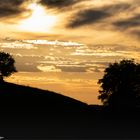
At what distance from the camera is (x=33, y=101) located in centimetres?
10331

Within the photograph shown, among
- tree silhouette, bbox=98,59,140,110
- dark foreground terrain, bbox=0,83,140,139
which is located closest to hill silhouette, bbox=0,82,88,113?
dark foreground terrain, bbox=0,83,140,139

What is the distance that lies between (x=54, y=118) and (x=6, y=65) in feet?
157

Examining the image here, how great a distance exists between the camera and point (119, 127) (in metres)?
91.5

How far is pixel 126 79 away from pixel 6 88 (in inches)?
1554

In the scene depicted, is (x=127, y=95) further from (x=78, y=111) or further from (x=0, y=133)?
(x=0, y=133)

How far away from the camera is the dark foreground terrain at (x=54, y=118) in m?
81.0

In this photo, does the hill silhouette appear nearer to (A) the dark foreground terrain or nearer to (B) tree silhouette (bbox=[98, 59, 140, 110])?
(A) the dark foreground terrain

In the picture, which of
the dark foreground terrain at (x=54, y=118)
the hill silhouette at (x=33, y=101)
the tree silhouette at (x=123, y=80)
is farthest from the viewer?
the tree silhouette at (x=123, y=80)

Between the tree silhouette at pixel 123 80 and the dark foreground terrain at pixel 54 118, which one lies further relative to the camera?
the tree silhouette at pixel 123 80

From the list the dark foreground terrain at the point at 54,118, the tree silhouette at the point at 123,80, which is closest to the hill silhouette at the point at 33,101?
the dark foreground terrain at the point at 54,118

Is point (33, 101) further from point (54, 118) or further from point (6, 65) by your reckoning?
point (6, 65)

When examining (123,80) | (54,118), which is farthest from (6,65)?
(54,118)

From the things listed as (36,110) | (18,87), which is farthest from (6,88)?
(36,110)

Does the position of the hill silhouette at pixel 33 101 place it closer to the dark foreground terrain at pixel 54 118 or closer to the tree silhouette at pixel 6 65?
the dark foreground terrain at pixel 54 118
